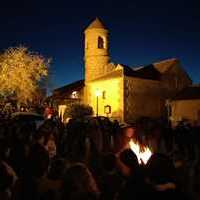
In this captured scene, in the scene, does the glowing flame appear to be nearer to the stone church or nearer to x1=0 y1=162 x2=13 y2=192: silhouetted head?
x1=0 y1=162 x2=13 y2=192: silhouetted head

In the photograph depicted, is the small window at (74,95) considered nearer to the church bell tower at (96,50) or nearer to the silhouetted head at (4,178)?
the church bell tower at (96,50)

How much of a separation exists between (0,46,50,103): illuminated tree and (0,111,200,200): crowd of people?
106 feet

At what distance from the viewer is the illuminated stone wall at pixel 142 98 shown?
43.8 metres

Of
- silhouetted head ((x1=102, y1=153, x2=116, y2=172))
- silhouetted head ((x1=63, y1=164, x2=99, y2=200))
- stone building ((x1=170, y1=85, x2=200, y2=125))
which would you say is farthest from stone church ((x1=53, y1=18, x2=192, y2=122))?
silhouetted head ((x1=63, y1=164, x2=99, y2=200))

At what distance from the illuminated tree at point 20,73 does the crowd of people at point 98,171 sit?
1270 inches

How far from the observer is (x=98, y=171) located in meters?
6.80

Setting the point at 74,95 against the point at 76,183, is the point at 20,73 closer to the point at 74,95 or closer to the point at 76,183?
the point at 74,95

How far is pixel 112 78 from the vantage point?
1745 inches

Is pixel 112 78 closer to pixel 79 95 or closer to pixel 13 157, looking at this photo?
pixel 79 95

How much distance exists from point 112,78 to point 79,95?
8.60m

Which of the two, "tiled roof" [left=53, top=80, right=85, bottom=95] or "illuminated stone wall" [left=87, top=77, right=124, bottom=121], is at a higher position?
"tiled roof" [left=53, top=80, right=85, bottom=95]

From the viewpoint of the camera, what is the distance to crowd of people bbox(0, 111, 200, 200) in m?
4.60

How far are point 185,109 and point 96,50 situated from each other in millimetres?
14175

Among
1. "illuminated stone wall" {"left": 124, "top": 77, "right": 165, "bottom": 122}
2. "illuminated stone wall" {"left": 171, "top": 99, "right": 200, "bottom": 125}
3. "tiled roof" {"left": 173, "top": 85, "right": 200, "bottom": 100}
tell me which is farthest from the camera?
"illuminated stone wall" {"left": 124, "top": 77, "right": 165, "bottom": 122}
